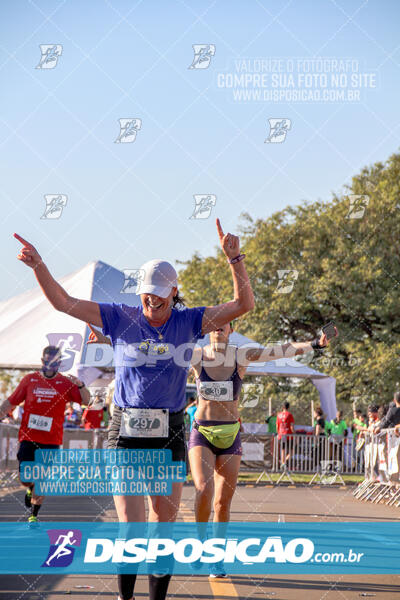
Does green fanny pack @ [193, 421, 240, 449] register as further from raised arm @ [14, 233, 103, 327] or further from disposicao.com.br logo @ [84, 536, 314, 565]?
raised arm @ [14, 233, 103, 327]

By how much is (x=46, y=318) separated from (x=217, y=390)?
20809 millimetres

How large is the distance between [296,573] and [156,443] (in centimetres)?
316

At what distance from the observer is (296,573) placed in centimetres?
776

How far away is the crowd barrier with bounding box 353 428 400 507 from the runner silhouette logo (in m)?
6.54

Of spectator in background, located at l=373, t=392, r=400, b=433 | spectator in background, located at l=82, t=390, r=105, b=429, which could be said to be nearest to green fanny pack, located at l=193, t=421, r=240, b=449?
spectator in background, located at l=373, t=392, r=400, b=433

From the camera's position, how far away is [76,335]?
85.6 ft

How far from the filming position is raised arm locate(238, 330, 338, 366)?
299 inches

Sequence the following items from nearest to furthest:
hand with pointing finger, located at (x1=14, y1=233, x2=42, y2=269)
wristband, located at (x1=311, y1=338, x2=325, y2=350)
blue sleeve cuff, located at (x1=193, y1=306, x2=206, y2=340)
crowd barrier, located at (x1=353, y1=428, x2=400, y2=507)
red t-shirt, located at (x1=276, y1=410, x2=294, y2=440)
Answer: hand with pointing finger, located at (x1=14, y1=233, x2=42, y2=269)
blue sleeve cuff, located at (x1=193, y1=306, x2=206, y2=340)
wristband, located at (x1=311, y1=338, x2=325, y2=350)
crowd barrier, located at (x1=353, y1=428, x2=400, y2=507)
red t-shirt, located at (x1=276, y1=410, x2=294, y2=440)

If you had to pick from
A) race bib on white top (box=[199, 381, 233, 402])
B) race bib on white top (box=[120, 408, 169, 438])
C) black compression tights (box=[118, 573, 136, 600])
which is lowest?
black compression tights (box=[118, 573, 136, 600])

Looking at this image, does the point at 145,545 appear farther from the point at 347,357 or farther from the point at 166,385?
the point at 347,357

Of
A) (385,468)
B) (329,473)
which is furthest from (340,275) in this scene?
(385,468)

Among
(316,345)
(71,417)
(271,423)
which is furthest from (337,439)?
(316,345)

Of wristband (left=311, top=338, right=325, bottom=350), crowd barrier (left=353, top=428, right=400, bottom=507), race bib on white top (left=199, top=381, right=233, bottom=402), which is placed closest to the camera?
wristband (left=311, top=338, right=325, bottom=350)

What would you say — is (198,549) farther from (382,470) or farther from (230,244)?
(382,470)
